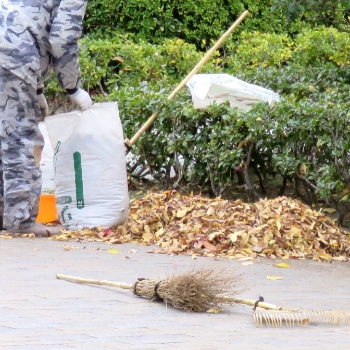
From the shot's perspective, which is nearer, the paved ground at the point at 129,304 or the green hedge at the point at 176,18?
the paved ground at the point at 129,304

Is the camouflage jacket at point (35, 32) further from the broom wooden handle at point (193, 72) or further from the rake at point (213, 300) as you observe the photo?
the rake at point (213, 300)

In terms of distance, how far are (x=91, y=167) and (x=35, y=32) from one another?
1061mm

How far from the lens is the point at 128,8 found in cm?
1440

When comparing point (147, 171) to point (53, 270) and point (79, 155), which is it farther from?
point (53, 270)

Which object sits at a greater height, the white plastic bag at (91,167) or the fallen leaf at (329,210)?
the white plastic bag at (91,167)

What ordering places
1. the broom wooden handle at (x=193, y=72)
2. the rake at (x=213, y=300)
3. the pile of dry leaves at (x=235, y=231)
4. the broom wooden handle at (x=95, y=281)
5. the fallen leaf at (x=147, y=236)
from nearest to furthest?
the rake at (x=213, y=300)
the broom wooden handle at (x=95, y=281)
the pile of dry leaves at (x=235, y=231)
the fallen leaf at (x=147, y=236)
the broom wooden handle at (x=193, y=72)

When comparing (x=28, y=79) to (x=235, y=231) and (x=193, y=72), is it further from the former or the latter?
(x=235, y=231)

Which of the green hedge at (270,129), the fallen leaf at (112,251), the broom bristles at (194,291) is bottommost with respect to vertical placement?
the fallen leaf at (112,251)

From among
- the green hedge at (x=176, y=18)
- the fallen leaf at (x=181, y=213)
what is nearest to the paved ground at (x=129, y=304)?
the fallen leaf at (x=181, y=213)

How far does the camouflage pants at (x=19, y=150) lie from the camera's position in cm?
625

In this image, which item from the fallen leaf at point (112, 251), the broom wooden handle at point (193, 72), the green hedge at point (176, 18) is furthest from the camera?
the green hedge at point (176, 18)

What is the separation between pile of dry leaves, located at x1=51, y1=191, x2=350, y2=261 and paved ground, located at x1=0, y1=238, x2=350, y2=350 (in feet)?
0.66

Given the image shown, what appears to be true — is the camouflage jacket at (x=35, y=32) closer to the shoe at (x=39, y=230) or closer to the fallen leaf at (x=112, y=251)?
the shoe at (x=39, y=230)

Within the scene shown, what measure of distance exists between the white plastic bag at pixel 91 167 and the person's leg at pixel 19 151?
0.70ft
